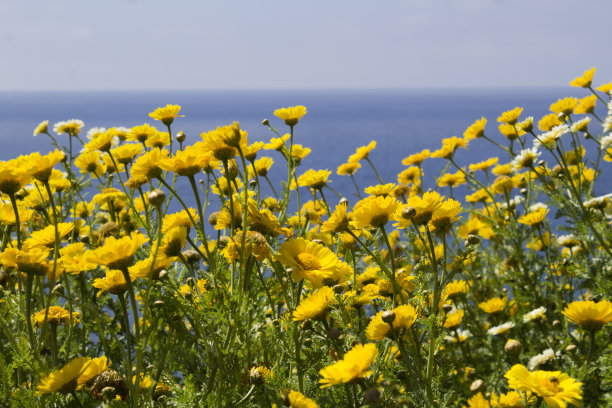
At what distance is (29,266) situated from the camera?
1448mm

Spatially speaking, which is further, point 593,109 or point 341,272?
point 593,109

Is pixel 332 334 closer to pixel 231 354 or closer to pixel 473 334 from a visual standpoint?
pixel 231 354

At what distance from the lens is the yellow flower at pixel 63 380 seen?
136 cm

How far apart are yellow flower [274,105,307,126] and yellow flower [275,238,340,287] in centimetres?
82

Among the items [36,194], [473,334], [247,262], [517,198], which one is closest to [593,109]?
[517,198]

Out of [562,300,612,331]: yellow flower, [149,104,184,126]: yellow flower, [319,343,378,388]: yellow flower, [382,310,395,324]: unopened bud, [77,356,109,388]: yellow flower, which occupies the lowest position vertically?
[77,356,109,388]: yellow flower

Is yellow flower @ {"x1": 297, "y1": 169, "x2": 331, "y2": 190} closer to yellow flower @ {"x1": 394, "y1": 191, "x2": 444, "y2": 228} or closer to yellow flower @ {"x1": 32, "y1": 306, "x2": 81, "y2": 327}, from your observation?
yellow flower @ {"x1": 394, "y1": 191, "x2": 444, "y2": 228}

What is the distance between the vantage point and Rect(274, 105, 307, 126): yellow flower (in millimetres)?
2184

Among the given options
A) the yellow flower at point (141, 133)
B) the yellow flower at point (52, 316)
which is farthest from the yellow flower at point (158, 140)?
the yellow flower at point (52, 316)

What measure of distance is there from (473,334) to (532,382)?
75.2 inches

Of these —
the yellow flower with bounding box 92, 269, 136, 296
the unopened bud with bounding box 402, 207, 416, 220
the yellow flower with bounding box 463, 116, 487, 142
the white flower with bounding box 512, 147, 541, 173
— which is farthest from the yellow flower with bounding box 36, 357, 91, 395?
the yellow flower with bounding box 463, 116, 487, 142

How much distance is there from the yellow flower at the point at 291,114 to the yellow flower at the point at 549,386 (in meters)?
1.32

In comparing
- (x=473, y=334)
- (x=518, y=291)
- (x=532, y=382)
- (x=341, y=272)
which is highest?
(x=341, y=272)

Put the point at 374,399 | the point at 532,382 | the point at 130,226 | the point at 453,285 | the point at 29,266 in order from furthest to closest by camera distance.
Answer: the point at 130,226 → the point at 453,285 → the point at 29,266 → the point at 532,382 → the point at 374,399
